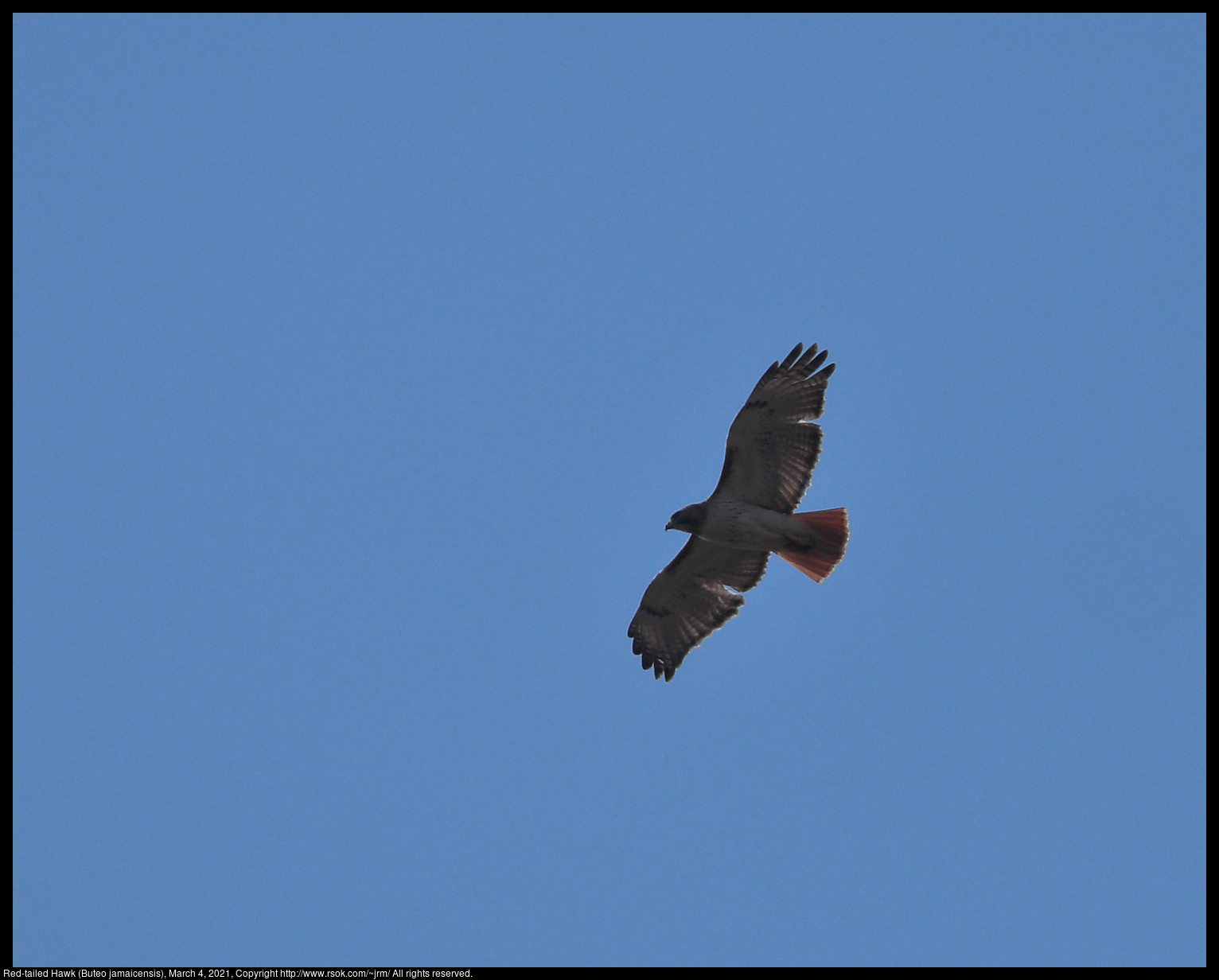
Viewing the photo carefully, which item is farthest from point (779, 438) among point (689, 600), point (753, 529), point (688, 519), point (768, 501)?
point (689, 600)

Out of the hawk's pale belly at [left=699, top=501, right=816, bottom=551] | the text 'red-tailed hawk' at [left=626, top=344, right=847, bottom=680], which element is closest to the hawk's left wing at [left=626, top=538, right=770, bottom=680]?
the text 'red-tailed hawk' at [left=626, top=344, right=847, bottom=680]

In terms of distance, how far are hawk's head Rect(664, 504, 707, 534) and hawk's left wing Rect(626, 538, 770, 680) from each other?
1.71ft

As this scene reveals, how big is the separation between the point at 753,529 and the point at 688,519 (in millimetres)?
732

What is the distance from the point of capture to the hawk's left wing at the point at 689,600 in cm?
1402

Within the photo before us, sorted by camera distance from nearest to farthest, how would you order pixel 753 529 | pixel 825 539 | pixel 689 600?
pixel 825 539, pixel 753 529, pixel 689 600

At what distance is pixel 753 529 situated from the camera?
42.8 feet

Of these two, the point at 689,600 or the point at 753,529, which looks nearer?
the point at 753,529

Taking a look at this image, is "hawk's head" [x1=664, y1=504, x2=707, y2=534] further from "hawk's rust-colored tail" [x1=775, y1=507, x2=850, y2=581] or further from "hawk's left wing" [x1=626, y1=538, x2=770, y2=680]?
"hawk's rust-colored tail" [x1=775, y1=507, x2=850, y2=581]

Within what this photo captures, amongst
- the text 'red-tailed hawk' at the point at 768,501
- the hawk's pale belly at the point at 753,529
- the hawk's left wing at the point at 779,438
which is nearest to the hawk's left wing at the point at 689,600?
the text 'red-tailed hawk' at the point at 768,501

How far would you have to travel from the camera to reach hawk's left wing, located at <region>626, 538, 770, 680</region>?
1402cm

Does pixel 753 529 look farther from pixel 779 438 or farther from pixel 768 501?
pixel 779 438

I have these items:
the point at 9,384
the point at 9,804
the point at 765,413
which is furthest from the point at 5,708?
the point at 765,413
